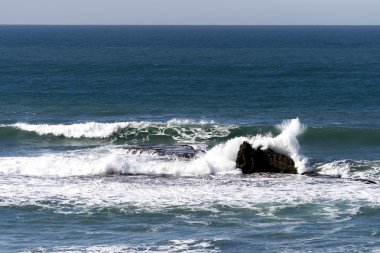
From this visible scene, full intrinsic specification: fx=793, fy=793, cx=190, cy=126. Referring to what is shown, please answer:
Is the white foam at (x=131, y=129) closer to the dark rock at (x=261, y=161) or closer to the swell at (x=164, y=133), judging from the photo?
the swell at (x=164, y=133)

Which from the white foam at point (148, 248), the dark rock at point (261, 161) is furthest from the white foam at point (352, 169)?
the white foam at point (148, 248)

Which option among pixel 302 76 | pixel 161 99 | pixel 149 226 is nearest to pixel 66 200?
pixel 149 226

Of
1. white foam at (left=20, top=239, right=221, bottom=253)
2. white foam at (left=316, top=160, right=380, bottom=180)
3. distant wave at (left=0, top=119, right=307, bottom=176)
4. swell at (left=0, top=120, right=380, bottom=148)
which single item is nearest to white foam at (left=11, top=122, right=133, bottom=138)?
swell at (left=0, top=120, right=380, bottom=148)

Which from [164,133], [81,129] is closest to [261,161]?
[164,133]

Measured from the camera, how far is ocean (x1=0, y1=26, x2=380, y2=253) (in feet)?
92.1

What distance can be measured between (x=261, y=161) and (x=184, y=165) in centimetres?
374

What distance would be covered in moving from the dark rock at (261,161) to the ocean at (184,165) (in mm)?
882

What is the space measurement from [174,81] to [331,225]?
50691 mm

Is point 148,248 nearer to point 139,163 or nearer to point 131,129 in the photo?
point 139,163

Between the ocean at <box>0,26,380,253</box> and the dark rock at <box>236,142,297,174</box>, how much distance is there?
0.88 m

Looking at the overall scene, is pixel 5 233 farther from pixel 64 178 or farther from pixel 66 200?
pixel 64 178

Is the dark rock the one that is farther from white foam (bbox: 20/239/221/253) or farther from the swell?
white foam (bbox: 20/239/221/253)

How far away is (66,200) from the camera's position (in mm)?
32562

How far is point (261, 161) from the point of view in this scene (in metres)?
38.0
